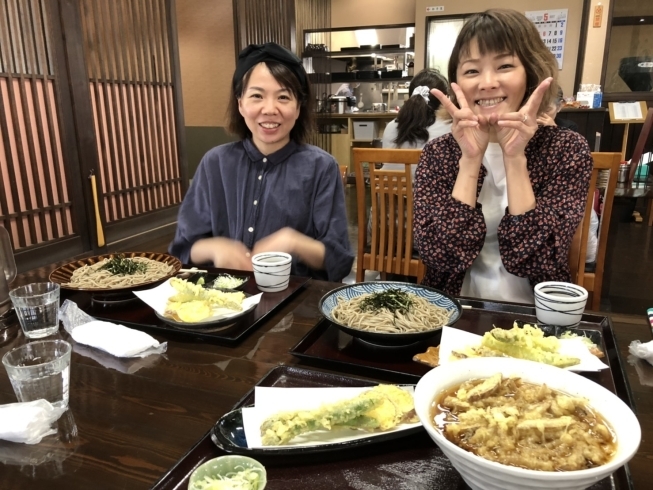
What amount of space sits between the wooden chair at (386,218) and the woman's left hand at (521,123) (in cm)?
98

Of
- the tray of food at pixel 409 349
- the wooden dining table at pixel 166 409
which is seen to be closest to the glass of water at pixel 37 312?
the wooden dining table at pixel 166 409

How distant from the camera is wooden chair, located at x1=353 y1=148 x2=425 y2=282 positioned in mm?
2656

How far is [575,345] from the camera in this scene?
107 cm

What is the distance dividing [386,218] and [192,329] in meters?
1.82

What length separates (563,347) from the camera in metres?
1.07

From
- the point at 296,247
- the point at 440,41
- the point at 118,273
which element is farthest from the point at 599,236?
the point at 440,41

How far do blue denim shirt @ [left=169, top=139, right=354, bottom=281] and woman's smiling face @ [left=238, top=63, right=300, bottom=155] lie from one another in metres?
0.11

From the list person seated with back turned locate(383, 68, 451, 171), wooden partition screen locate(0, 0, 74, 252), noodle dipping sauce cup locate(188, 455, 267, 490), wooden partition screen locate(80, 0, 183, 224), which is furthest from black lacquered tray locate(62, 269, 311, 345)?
wooden partition screen locate(80, 0, 183, 224)

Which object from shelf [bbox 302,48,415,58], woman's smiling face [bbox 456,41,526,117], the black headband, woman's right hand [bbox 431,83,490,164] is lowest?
woman's right hand [bbox 431,83,490,164]

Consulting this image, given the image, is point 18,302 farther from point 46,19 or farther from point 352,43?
point 352,43

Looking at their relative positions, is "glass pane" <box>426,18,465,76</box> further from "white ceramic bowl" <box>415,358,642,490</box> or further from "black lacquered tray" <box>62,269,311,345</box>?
"white ceramic bowl" <box>415,358,642,490</box>

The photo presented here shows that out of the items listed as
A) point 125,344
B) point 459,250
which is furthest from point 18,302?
point 459,250

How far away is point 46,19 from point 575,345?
4149mm

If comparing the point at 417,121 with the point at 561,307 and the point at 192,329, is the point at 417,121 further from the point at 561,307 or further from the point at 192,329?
the point at 192,329
